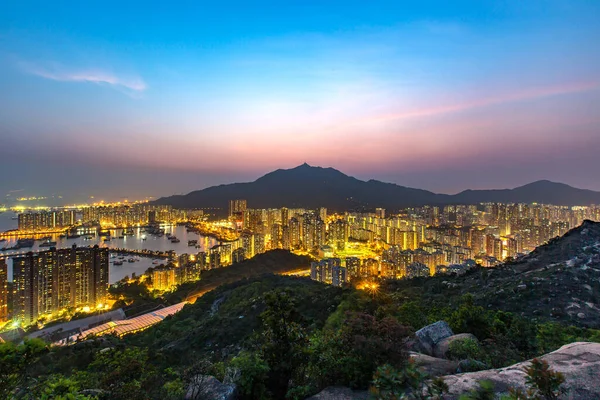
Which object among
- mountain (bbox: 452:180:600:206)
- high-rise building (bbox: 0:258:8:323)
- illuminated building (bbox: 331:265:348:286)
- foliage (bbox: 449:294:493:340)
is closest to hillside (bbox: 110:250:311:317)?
illuminated building (bbox: 331:265:348:286)

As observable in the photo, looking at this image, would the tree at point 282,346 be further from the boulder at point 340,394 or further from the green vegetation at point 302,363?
the boulder at point 340,394

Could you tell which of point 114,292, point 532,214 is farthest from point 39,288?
point 532,214

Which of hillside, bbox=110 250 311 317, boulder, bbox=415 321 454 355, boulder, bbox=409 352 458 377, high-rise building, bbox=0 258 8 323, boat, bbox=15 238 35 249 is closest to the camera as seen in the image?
boulder, bbox=409 352 458 377

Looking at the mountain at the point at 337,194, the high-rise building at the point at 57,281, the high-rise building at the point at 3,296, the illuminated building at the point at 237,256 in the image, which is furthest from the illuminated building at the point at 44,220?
the illuminated building at the point at 237,256

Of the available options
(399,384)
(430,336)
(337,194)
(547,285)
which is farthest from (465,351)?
(337,194)

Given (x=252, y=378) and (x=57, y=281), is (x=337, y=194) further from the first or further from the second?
(x=252, y=378)

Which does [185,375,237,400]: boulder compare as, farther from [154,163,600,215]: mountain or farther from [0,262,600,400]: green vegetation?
[154,163,600,215]: mountain
